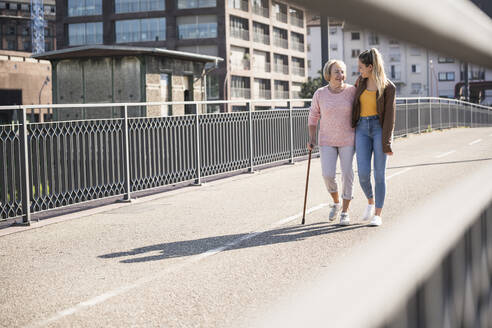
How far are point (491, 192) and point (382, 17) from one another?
448 mm

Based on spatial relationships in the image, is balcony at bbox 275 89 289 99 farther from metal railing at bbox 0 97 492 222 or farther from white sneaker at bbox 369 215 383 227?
white sneaker at bbox 369 215 383 227

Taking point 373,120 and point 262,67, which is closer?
point 373,120

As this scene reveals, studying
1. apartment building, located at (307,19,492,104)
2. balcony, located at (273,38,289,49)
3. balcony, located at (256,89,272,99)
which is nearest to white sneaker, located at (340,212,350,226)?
apartment building, located at (307,19,492,104)

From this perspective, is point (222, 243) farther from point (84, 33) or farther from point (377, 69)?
point (84, 33)

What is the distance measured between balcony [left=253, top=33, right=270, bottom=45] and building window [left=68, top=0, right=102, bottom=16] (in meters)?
15.4

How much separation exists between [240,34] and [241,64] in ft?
9.47

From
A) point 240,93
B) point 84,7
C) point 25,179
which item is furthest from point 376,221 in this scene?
point 84,7

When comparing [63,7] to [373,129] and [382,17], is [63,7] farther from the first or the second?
[382,17]

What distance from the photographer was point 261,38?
72.3m

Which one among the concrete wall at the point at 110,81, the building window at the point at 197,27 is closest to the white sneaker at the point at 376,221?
the concrete wall at the point at 110,81

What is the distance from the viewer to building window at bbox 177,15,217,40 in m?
64.1

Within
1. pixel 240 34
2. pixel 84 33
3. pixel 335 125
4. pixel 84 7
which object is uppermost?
pixel 84 7

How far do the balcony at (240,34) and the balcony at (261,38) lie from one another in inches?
92.8

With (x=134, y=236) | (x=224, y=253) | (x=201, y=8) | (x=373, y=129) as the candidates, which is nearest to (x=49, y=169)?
(x=134, y=236)
